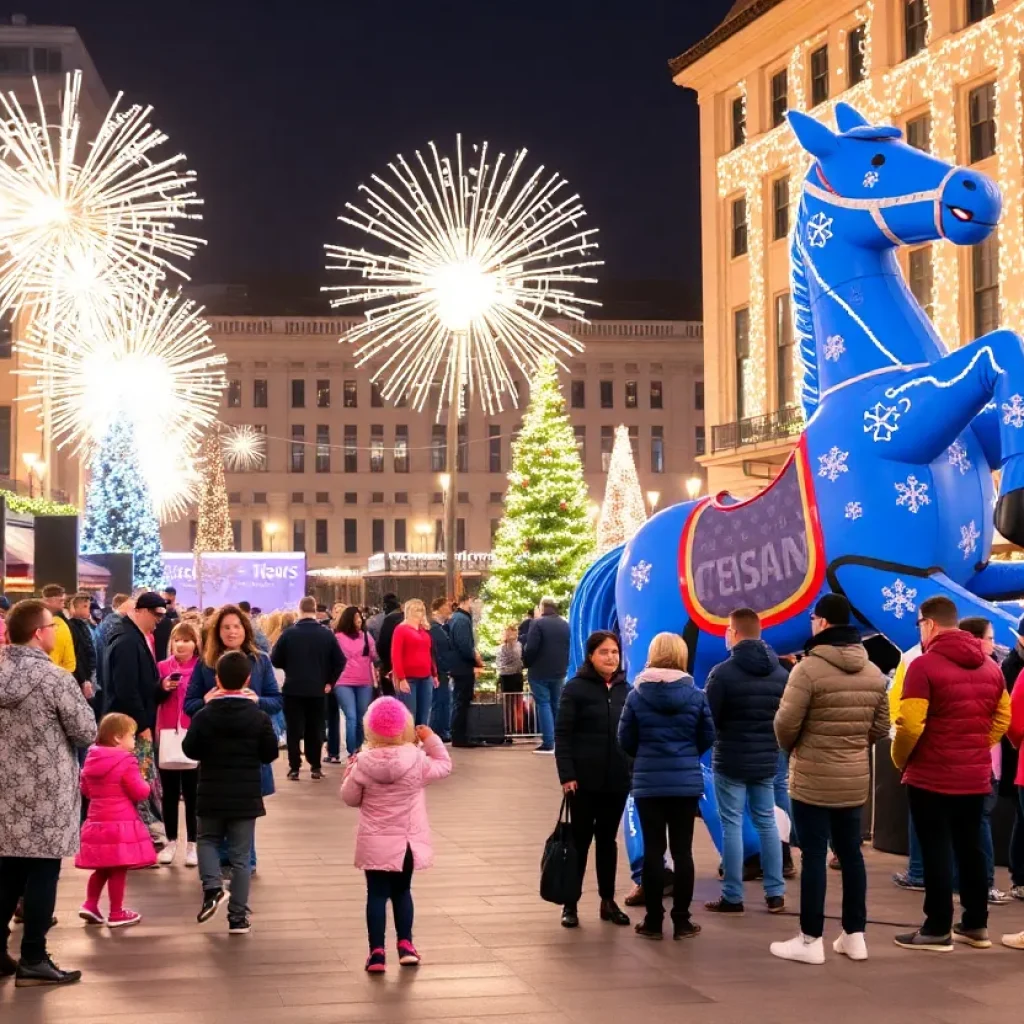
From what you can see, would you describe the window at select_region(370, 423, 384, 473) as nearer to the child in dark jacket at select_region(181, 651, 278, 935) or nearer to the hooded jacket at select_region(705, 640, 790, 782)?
the hooded jacket at select_region(705, 640, 790, 782)

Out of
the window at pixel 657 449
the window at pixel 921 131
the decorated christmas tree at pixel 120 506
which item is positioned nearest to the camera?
the window at pixel 921 131

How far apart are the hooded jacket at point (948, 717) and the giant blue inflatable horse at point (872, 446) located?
2.04 feet

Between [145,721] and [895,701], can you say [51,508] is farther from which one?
[895,701]

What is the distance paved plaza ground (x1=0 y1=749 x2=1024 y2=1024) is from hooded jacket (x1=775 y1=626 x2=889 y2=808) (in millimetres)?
866

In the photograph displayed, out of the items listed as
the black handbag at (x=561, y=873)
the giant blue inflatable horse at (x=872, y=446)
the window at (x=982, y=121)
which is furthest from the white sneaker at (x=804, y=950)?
the window at (x=982, y=121)

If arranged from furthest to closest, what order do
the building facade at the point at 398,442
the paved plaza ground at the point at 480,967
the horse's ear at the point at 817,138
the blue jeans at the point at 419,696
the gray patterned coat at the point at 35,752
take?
the building facade at the point at 398,442
the blue jeans at the point at 419,696
the horse's ear at the point at 817,138
the gray patterned coat at the point at 35,752
the paved plaza ground at the point at 480,967

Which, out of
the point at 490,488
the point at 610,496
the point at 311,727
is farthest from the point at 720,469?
the point at 490,488

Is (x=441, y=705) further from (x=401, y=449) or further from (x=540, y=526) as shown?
(x=401, y=449)

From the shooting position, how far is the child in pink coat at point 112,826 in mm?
9602

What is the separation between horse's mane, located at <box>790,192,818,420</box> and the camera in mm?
10352

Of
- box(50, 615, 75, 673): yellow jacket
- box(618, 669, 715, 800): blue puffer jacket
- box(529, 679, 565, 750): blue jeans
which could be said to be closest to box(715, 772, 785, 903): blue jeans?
box(618, 669, 715, 800): blue puffer jacket

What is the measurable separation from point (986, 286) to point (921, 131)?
450 cm

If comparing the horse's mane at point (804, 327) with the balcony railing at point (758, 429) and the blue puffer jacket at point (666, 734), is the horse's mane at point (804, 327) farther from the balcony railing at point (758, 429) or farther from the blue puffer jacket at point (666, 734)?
the balcony railing at point (758, 429)

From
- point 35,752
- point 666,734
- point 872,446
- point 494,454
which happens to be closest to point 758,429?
point 872,446
